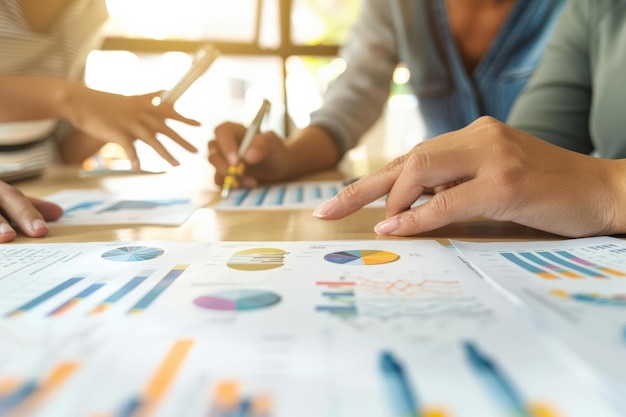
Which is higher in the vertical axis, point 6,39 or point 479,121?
point 6,39

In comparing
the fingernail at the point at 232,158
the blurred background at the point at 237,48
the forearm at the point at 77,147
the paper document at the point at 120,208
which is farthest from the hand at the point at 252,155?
the blurred background at the point at 237,48

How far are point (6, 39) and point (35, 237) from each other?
63cm

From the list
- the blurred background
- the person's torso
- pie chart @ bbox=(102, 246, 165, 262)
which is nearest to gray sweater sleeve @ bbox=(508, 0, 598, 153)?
the person's torso

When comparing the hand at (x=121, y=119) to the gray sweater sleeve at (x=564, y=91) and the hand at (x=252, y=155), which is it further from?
the gray sweater sleeve at (x=564, y=91)

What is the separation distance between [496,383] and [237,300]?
0.49 feet

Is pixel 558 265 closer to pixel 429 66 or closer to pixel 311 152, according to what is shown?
pixel 311 152

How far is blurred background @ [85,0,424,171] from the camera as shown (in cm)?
222

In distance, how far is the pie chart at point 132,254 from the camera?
0.40 metres

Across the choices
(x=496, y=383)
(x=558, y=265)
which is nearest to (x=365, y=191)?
(x=558, y=265)

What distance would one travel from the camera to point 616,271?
0.35 meters

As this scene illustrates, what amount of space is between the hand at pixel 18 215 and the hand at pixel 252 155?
0.28 m

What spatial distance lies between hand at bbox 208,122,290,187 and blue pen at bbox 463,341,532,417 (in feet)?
1.82

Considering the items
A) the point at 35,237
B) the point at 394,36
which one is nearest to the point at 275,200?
the point at 35,237

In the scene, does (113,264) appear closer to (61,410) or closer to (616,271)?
(61,410)
